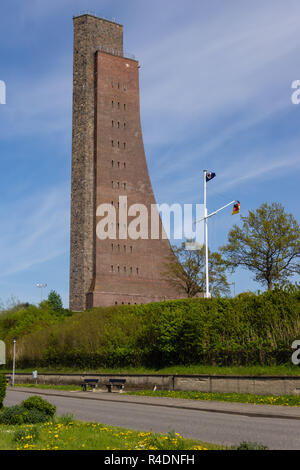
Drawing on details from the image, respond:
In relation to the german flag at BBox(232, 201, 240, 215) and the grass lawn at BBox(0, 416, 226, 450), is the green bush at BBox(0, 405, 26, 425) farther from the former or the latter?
the german flag at BBox(232, 201, 240, 215)

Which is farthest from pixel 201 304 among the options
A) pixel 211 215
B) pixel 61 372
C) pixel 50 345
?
pixel 50 345

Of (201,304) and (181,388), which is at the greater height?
(201,304)

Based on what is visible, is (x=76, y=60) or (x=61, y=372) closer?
(x=61, y=372)

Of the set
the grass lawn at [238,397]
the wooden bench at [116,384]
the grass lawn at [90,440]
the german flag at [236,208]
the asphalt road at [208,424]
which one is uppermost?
the german flag at [236,208]

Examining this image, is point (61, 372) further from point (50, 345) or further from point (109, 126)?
point (109, 126)

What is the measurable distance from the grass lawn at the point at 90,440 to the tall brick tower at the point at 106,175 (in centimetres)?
6245

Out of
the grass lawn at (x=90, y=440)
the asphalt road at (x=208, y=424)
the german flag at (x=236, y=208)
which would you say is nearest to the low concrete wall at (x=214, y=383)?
the asphalt road at (x=208, y=424)

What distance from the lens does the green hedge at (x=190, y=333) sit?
25.0 metres

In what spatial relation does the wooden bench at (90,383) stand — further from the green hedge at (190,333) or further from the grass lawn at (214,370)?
the green hedge at (190,333)

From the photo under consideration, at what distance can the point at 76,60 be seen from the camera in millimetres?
82938

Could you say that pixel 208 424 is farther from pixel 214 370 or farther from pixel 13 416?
pixel 214 370

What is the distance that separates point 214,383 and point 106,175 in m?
56.9
